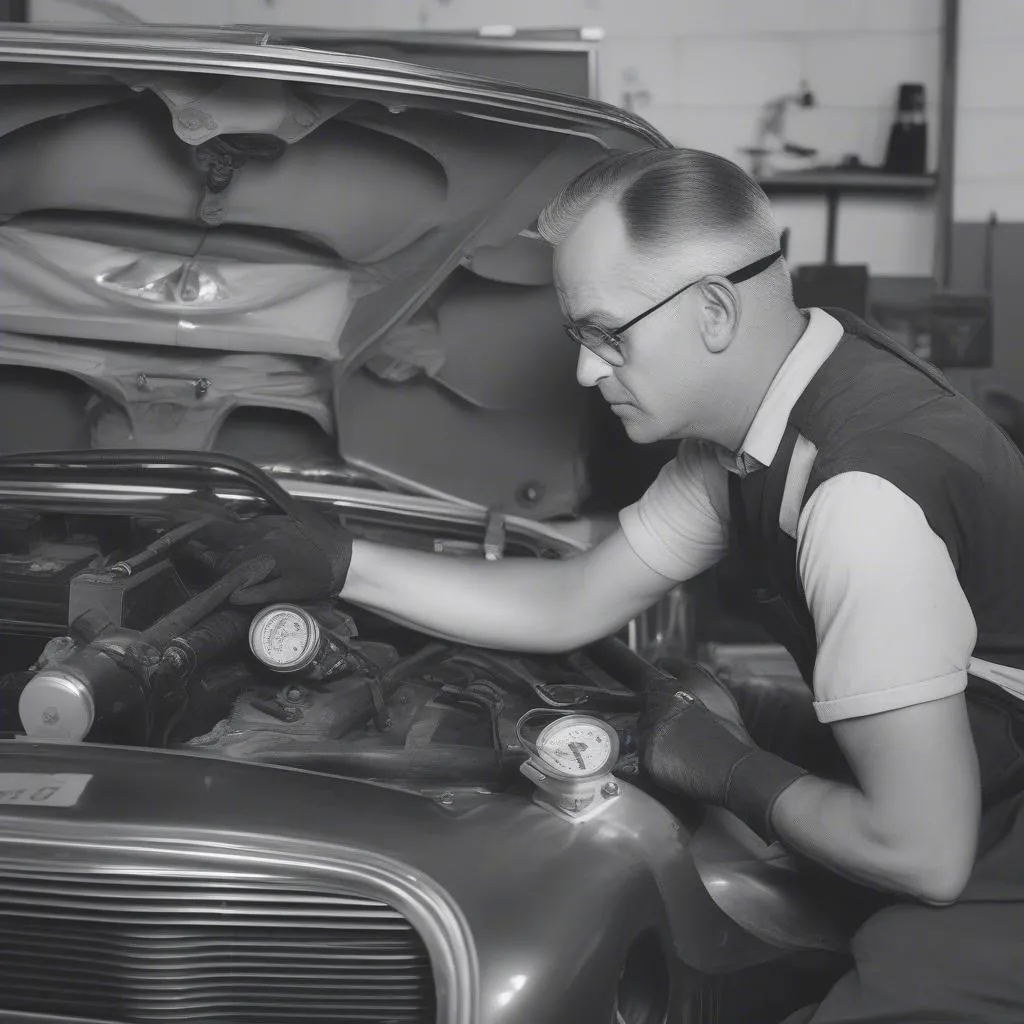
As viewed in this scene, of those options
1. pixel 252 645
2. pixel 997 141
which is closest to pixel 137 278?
pixel 252 645

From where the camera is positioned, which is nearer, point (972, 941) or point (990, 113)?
point (972, 941)

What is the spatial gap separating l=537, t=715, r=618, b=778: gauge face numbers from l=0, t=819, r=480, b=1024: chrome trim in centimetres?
23

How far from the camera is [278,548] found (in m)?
1.66

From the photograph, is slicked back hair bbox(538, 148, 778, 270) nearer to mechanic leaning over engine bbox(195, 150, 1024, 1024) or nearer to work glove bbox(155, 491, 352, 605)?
mechanic leaning over engine bbox(195, 150, 1024, 1024)

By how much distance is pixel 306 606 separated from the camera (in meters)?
1.72

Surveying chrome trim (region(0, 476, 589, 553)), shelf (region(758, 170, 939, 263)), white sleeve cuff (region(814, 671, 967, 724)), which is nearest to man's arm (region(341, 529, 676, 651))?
chrome trim (region(0, 476, 589, 553))

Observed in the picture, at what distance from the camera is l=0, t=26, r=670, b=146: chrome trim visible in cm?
157

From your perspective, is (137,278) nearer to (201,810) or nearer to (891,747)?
(201,810)

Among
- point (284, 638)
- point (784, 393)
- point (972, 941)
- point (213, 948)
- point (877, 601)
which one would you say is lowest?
point (972, 941)

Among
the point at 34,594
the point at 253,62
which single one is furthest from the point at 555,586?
the point at 253,62

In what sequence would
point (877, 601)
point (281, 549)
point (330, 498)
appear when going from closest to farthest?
point (877, 601), point (281, 549), point (330, 498)

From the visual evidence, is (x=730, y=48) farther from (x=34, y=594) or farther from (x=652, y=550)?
(x=34, y=594)

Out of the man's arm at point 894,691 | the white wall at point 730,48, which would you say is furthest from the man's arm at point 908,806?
the white wall at point 730,48

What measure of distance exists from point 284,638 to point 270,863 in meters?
0.47
